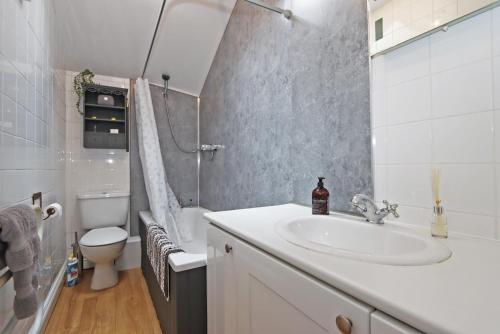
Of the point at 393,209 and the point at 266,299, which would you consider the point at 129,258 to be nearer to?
the point at 266,299

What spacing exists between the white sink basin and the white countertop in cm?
2

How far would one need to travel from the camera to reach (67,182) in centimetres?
236

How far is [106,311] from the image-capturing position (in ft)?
5.67

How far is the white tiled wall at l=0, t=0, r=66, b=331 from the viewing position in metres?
0.96

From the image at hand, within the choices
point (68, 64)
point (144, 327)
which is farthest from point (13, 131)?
point (68, 64)

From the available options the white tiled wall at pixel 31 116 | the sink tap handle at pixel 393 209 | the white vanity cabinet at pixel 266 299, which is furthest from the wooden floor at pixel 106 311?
the sink tap handle at pixel 393 209

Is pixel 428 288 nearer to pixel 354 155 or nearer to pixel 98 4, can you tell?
pixel 354 155

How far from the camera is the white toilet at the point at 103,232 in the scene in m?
1.94

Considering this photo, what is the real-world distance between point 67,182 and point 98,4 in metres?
1.65

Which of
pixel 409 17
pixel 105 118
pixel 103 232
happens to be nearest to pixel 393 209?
pixel 409 17

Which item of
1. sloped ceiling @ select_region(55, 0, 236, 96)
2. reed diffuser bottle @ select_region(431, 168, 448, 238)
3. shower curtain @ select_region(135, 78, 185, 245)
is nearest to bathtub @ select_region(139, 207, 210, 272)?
shower curtain @ select_region(135, 78, 185, 245)

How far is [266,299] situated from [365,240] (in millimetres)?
461

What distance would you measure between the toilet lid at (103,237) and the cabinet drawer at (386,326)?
207cm

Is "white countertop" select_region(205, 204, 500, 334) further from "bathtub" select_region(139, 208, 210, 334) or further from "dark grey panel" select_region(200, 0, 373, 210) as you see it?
"bathtub" select_region(139, 208, 210, 334)
